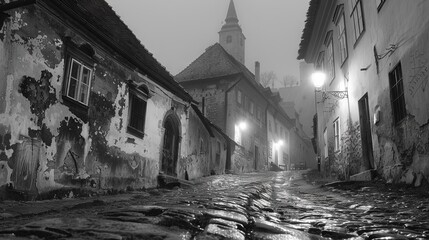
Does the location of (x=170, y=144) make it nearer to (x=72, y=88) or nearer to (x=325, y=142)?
(x=72, y=88)

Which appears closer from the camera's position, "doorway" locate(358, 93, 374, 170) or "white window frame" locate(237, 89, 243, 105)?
"doorway" locate(358, 93, 374, 170)

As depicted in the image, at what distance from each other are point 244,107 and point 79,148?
1933 cm

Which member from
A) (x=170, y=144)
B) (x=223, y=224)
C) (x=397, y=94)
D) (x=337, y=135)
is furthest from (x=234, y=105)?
(x=223, y=224)

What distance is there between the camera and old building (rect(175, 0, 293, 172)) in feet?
79.8

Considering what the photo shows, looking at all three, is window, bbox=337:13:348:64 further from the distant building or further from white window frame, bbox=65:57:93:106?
the distant building

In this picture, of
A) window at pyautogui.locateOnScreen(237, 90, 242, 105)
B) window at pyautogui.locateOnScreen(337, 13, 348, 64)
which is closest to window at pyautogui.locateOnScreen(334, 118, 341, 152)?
window at pyautogui.locateOnScreen(337, 13, 348, 64)

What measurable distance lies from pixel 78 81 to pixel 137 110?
2.90 meters

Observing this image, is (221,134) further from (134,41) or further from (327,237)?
(327,237)

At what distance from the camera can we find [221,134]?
21781 mm

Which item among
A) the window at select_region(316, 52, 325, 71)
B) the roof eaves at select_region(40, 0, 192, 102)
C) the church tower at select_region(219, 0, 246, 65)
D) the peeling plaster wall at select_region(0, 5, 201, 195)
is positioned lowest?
the peeling plaster wall at select_region(0, 5, 201, 195)

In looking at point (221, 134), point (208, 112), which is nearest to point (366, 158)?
point (221, 134)

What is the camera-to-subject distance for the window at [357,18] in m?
9.59

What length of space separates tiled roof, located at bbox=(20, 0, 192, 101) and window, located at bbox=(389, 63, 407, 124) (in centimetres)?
736

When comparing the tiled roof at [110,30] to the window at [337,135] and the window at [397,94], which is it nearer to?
the window at [337,135]
